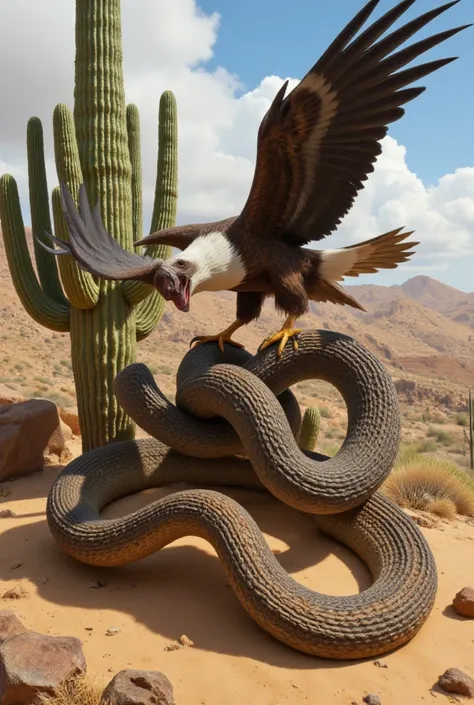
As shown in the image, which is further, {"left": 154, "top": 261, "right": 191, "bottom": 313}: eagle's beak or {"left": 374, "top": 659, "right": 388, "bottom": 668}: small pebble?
{"left": 154, "top": 261, "right": 191, "bottom": 313}: eagle's beak

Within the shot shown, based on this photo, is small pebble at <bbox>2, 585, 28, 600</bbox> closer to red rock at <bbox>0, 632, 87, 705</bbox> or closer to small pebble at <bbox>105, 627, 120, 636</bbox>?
small pebble at <bbox>105, 627, 120, 636</bbox>

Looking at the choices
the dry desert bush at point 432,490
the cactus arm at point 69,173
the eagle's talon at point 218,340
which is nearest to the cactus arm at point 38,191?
the cactus arm at point 69,173

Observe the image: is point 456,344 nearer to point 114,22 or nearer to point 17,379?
point 17,379

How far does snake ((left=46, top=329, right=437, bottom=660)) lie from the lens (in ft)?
11.1

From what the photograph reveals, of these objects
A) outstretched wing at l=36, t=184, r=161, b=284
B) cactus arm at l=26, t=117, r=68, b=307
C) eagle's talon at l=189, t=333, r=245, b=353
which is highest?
cactus arm at l=26, t=117, r=68, b=307

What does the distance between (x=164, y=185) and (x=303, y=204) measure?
321cm

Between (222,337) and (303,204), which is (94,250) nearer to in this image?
(222,337)

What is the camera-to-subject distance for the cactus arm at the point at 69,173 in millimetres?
5766

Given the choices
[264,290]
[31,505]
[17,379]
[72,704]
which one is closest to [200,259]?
[264,290]

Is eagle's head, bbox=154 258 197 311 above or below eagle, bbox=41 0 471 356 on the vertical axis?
below

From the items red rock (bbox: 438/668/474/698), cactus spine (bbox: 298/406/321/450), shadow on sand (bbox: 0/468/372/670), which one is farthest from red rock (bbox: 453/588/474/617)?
cactus spine (bbox: 298/406/321/450)

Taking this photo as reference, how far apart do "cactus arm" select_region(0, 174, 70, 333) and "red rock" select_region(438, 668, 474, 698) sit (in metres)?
5.48

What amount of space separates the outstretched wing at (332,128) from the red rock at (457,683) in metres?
3.32

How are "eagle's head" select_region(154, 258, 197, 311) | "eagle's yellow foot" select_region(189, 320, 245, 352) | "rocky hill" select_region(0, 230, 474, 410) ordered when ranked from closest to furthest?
1. "eagle's head" select_region(154, 258, 197, 311)
2. "eagle's yellow foot" select_region(189, 320, 245, 352)
3. "rocky hill" select_region(0, 230, 474, 410)
